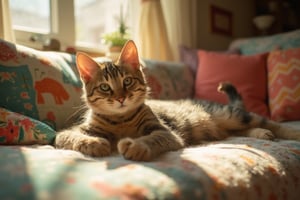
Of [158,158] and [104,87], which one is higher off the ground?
[104,87]

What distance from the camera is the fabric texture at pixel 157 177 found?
0.51 metres

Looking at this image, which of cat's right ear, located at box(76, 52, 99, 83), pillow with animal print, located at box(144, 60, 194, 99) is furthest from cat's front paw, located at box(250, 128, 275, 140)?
cat's right ear, located at box(76, 52, 99, 83)

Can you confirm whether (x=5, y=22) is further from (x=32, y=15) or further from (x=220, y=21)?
(x=220, y=21)

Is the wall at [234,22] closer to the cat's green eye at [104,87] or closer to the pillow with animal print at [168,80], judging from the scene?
the pillow with animal print at [168,80]

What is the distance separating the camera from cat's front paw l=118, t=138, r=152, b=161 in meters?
0.73

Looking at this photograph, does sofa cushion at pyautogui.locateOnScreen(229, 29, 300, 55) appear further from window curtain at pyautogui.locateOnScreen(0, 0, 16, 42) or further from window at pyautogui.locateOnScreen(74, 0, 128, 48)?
window curtain at pyautogui.locateOnScreen(0, 0, 16, 42)

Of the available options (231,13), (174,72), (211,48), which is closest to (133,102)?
(174,72)

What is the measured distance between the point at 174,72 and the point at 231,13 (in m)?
1.51

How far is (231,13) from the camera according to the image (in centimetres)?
304

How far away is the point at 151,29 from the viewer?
2.16 metres

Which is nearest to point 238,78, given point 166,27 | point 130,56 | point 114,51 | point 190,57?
point 190,57

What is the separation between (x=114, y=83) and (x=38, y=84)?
0.37m

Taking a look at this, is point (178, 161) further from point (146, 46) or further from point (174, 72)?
point (146, 46)

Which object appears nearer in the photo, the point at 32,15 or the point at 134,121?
the point at 134,121
